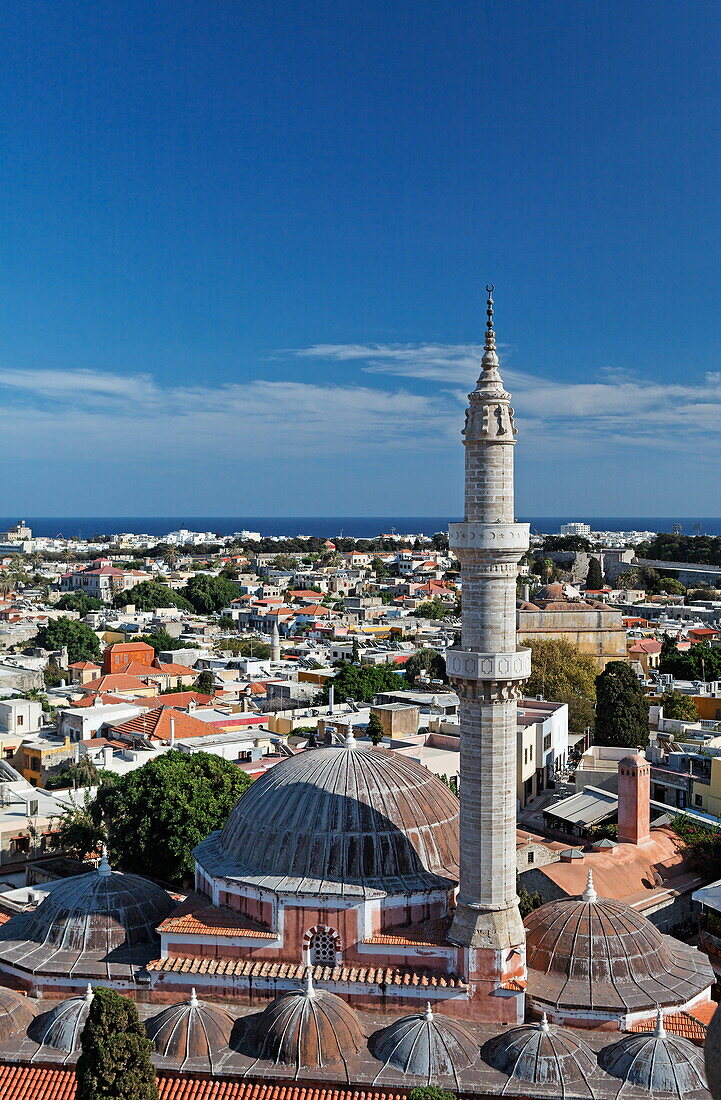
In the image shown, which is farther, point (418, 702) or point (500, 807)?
point (418, 702)

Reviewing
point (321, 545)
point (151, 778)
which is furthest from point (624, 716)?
point (321, 545)

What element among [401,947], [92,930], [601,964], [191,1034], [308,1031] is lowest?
[191,1034]

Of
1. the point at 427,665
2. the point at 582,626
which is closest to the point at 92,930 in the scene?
the point at 427,665

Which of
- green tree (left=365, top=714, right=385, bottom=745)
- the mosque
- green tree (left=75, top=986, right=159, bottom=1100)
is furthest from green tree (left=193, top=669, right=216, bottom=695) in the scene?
green tree (left=75, top=986, right=159, bottom=1100)

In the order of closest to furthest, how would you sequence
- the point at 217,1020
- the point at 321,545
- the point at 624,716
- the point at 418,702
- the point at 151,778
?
the point at 217,1020, the point at 151,778, the point at 624,716, the point at 418,702, the point at 321,545

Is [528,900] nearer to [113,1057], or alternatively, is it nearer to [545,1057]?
[545,1057]

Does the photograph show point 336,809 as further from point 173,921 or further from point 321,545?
point 321,545

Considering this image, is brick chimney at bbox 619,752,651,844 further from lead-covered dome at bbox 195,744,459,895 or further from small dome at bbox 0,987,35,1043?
small dome at bbox 0,987,35,1043
